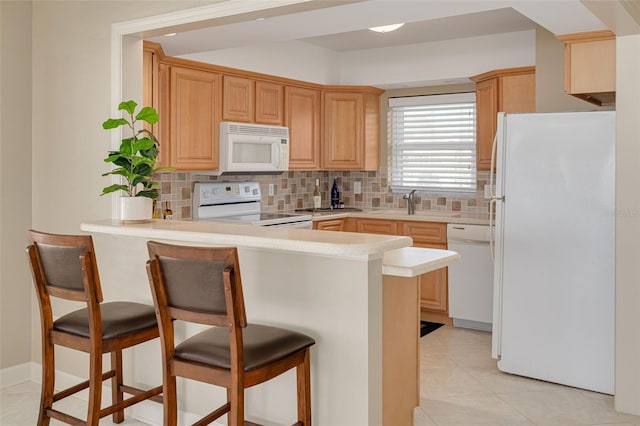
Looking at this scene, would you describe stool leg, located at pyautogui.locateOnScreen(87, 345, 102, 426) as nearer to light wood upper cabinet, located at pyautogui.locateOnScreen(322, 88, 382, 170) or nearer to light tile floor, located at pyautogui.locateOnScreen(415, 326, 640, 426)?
light tile floor, located at pyautogui.locateOnScreen(415, 326, 640, 426)

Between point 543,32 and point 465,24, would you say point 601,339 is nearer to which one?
point 543,32

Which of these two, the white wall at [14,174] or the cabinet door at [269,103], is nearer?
the white wall at [14,174]

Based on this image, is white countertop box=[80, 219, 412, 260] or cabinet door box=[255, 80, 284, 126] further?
cabinet door box=[255, 80, 284, 126]

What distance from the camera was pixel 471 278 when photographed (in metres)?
4.92

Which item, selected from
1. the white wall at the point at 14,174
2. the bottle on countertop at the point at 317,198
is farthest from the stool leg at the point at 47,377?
the bottle on countertop at the point at 317,198

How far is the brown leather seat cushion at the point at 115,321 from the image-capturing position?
2.59 meters

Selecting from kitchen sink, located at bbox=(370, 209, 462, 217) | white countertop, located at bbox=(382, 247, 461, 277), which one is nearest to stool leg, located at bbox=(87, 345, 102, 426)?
white countertop, located at bbox=(382, 247, 461, 277)

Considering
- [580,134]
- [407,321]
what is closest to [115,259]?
[407,321]

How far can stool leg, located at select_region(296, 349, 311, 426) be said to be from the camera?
7.85 feet

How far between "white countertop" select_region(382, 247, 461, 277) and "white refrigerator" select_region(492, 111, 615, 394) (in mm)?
1262

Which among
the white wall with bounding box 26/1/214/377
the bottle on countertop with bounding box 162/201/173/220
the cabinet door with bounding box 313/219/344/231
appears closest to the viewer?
the white wall with bounding box 26/1/214/377

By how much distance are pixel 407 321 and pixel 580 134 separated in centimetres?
167

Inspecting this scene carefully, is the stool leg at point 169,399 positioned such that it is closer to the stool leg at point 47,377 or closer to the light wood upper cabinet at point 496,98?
the stool leg at point 47,377

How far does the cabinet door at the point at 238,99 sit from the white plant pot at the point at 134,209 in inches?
73.0
